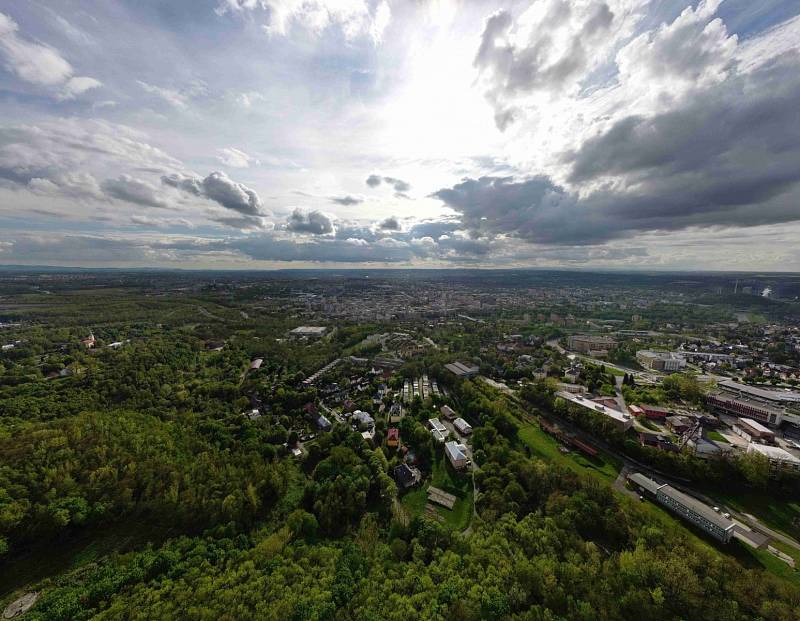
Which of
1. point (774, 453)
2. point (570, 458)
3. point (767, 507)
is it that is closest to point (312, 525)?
point (570, 458)

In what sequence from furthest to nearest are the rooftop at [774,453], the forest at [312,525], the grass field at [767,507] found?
the rooftop at [774,453], the grass field at [767,507], the forest at [312,525]

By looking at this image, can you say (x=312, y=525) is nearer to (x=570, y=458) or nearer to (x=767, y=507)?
(x=570, y=458)

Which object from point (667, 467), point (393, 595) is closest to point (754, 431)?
point (667, 467)

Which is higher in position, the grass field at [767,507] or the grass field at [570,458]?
the grass field at [767,507]

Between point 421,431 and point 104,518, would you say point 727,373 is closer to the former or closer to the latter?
point 421,431

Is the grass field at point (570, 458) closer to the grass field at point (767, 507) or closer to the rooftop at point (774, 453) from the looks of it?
the grass field at point (767, 507)

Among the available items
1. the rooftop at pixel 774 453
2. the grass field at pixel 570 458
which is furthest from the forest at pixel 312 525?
the rooftop at pixel 774 453

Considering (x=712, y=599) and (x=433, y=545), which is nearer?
(x=712, y=599)

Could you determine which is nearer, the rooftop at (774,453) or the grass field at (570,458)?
the rooftop at (774,453)
